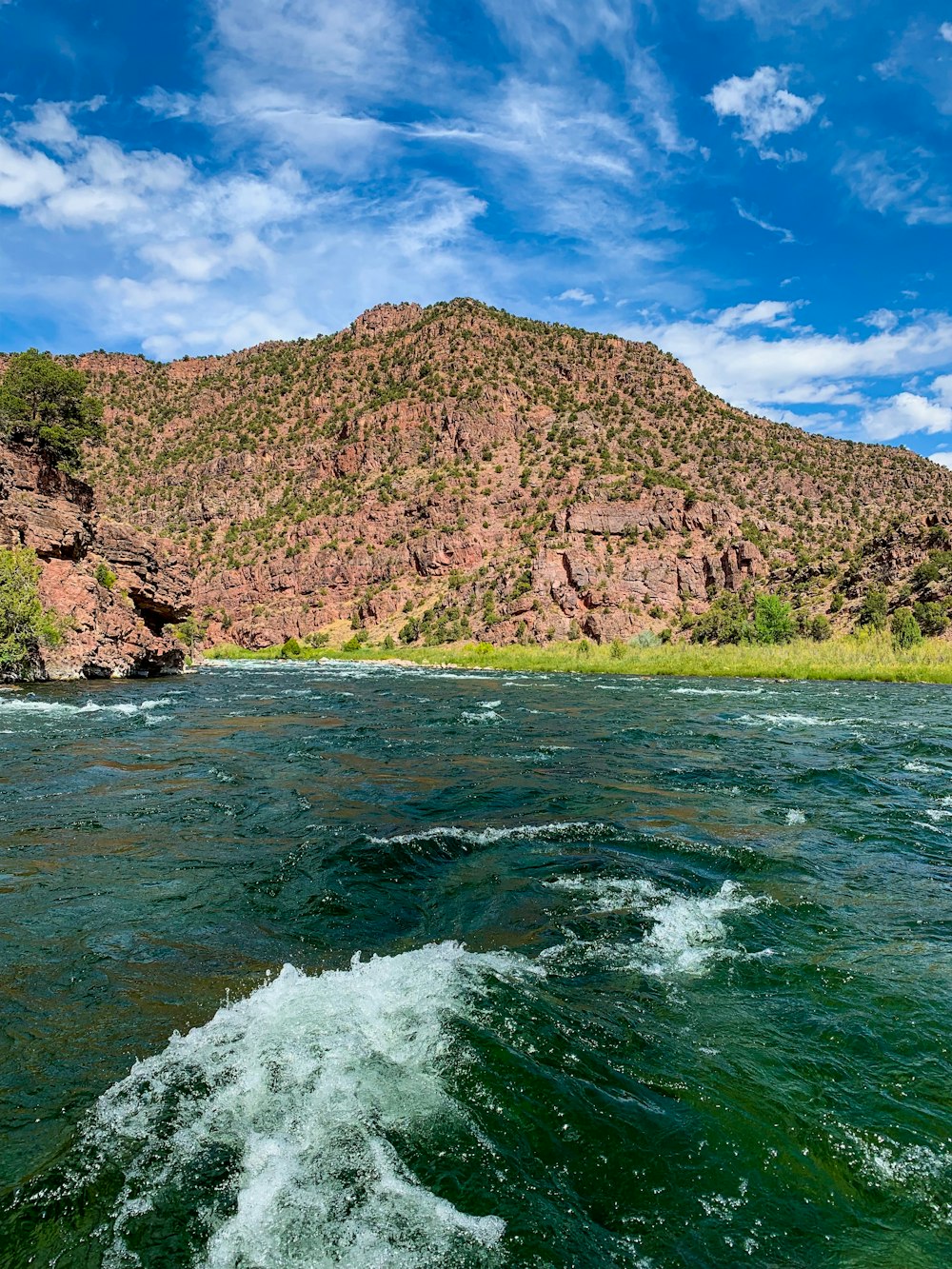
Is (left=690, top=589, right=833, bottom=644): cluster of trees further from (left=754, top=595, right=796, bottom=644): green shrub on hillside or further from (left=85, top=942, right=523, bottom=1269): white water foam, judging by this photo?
(left=85, top=942, right=523, bottom=1269): white water foam

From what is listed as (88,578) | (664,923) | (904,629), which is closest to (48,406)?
(88,578)

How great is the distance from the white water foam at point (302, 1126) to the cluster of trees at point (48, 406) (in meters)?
48.7

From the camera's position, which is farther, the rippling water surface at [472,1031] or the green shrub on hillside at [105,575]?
the green shrub on hillside at [105,575]

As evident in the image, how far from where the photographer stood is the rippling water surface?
282 centimetres

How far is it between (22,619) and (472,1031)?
3023cm

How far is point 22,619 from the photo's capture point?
27.8 metres

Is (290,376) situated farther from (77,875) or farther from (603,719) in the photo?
(77,875)

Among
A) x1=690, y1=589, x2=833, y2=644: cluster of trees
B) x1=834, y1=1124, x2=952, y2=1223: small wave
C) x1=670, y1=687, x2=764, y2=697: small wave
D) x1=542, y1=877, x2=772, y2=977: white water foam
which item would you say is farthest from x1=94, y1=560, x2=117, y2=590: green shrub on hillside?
x1=690, y1=589, x2=833, y2=644: cluster of trees

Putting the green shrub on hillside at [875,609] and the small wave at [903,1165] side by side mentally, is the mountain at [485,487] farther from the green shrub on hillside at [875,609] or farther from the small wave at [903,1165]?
the small wave at [903,1165]

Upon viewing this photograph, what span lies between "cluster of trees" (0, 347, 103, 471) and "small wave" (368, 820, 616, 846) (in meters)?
45.7

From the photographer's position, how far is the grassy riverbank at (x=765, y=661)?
121 feet

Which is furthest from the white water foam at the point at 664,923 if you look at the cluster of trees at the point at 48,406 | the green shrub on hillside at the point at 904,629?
the cluster of trees at the point at 48,406

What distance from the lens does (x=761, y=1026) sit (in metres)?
4.32

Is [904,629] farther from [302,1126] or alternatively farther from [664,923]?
[302,1126]
